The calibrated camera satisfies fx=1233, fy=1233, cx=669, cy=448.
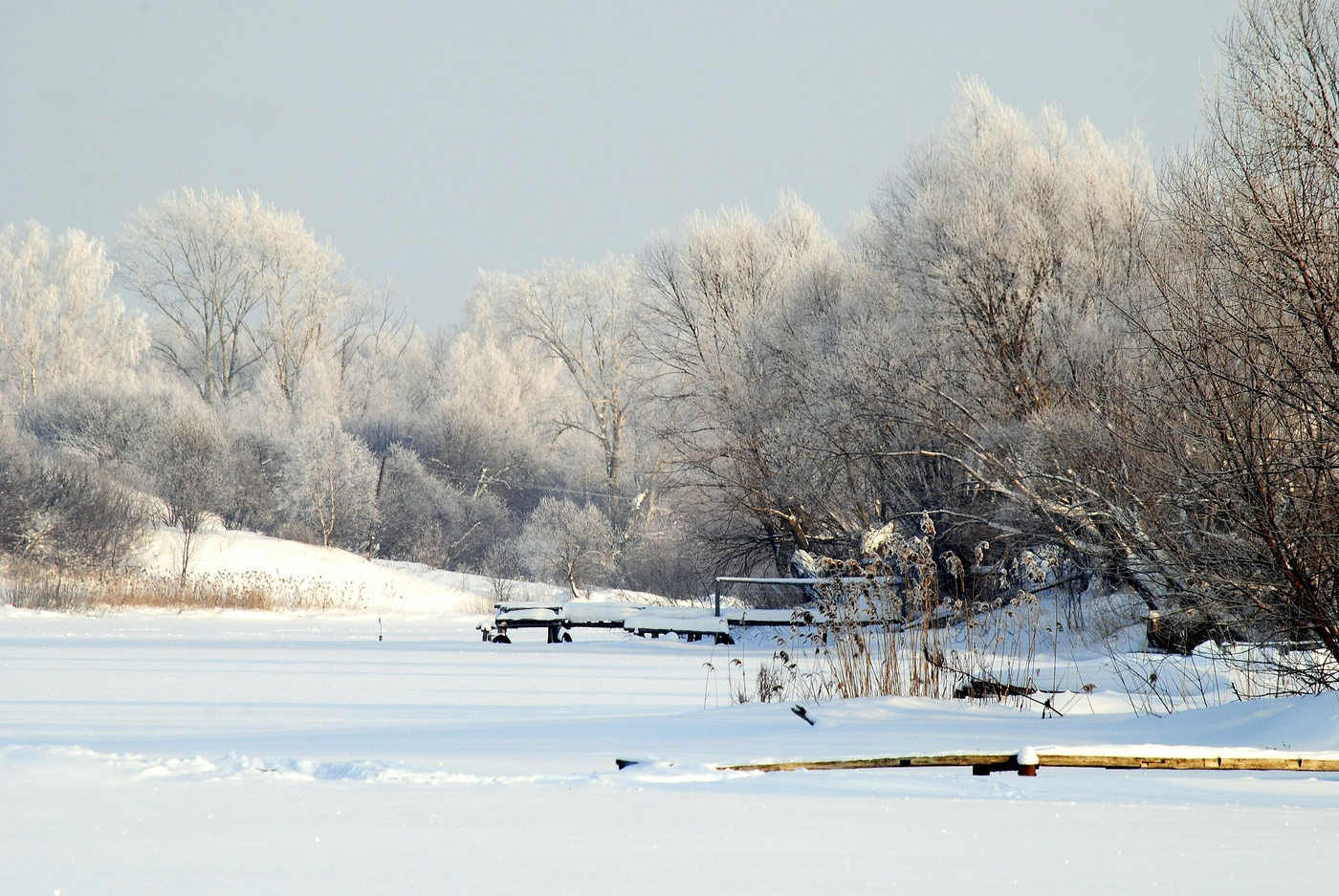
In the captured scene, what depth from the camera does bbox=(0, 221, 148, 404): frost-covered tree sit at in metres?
44.0

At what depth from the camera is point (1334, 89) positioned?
287 inches

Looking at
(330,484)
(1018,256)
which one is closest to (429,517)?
(330,484)

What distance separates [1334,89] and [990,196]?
41.7 ft

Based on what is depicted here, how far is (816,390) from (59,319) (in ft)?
112

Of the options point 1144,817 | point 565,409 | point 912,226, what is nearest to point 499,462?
point 565,409

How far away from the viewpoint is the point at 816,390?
21109mm

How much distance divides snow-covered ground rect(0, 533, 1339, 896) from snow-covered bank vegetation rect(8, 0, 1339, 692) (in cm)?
177

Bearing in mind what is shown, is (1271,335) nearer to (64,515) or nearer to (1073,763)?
(1073,763)

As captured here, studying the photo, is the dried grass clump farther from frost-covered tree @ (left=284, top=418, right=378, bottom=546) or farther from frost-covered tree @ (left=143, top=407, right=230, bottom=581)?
frost-covered tree @ (left=284, top=418, right=378, bottom=546)

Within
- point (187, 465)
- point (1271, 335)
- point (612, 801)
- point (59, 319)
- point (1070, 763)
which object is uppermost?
point (59, 319)

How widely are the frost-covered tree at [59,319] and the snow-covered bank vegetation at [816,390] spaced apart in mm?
116

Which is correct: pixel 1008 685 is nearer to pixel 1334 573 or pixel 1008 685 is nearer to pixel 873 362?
pixel 1334 573

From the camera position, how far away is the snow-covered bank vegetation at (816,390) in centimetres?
746

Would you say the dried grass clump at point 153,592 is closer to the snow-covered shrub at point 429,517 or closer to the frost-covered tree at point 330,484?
the frost-covered tree at point 330,484
